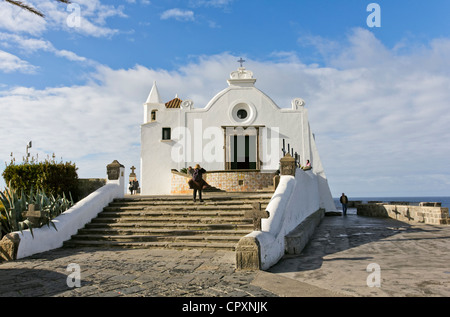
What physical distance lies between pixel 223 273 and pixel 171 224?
180 inches

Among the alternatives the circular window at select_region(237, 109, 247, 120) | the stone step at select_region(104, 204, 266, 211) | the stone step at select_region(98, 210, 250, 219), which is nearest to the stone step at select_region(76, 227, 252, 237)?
the stone step at select_region(98, 210, 250, 219)

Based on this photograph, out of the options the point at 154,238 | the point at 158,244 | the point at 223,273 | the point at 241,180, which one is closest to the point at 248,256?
the point at 223,273

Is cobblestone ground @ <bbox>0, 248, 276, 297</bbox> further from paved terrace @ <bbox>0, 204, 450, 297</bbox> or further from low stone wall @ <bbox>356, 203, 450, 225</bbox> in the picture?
low stone wall @ <bbox>356, 203, 450, 225</bbox>

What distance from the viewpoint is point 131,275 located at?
250 inches

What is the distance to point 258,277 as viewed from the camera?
614 cm

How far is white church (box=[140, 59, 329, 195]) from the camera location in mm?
22844

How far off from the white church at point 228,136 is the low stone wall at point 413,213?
4.87 metres

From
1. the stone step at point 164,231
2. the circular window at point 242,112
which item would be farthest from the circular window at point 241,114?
the stone step at point 164,231

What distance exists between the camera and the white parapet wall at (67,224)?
28.6 ft

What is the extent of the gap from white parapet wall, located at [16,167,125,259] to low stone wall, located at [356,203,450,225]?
15386 millimetres

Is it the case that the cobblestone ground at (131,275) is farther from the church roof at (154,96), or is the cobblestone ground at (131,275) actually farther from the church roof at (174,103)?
the church roof at (154,96)
